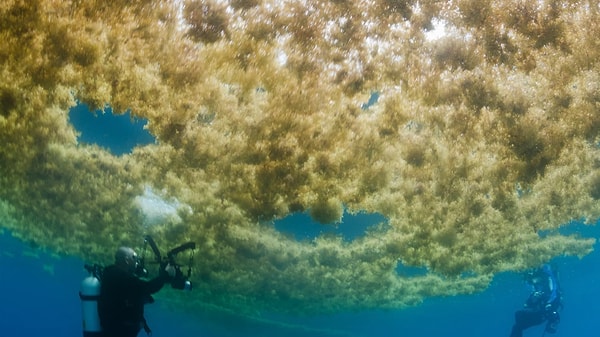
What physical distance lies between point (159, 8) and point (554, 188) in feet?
32.6

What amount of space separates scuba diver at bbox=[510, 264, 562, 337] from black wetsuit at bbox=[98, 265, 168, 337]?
19263 mm

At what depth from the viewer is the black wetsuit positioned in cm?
856

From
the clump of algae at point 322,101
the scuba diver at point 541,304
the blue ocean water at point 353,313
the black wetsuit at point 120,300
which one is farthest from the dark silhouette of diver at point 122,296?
the scuba diver at point 541,304

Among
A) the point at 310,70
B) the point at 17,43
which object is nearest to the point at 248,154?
the point at 310,70

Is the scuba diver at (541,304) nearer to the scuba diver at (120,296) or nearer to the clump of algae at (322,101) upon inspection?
the clump of algae at (322,101)

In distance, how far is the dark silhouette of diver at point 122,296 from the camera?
8562 millimetres

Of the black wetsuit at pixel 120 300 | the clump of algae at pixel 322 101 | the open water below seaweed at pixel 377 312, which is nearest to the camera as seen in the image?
the clump of algae at pixel 322 101

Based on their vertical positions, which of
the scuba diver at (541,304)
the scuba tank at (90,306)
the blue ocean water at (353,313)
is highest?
the blue ocean water at (353,313)

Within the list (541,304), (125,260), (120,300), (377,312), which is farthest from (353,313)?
(125,260)

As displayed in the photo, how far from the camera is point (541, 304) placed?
23.5 meters

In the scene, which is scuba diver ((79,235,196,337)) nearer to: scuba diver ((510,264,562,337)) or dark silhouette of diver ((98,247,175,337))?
dark silhouette of diver ((98,247,175,337))

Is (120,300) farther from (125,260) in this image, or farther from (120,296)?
(125,260)

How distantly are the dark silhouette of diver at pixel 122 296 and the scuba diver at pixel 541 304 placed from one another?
19.2 metres

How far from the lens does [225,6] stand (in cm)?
491
